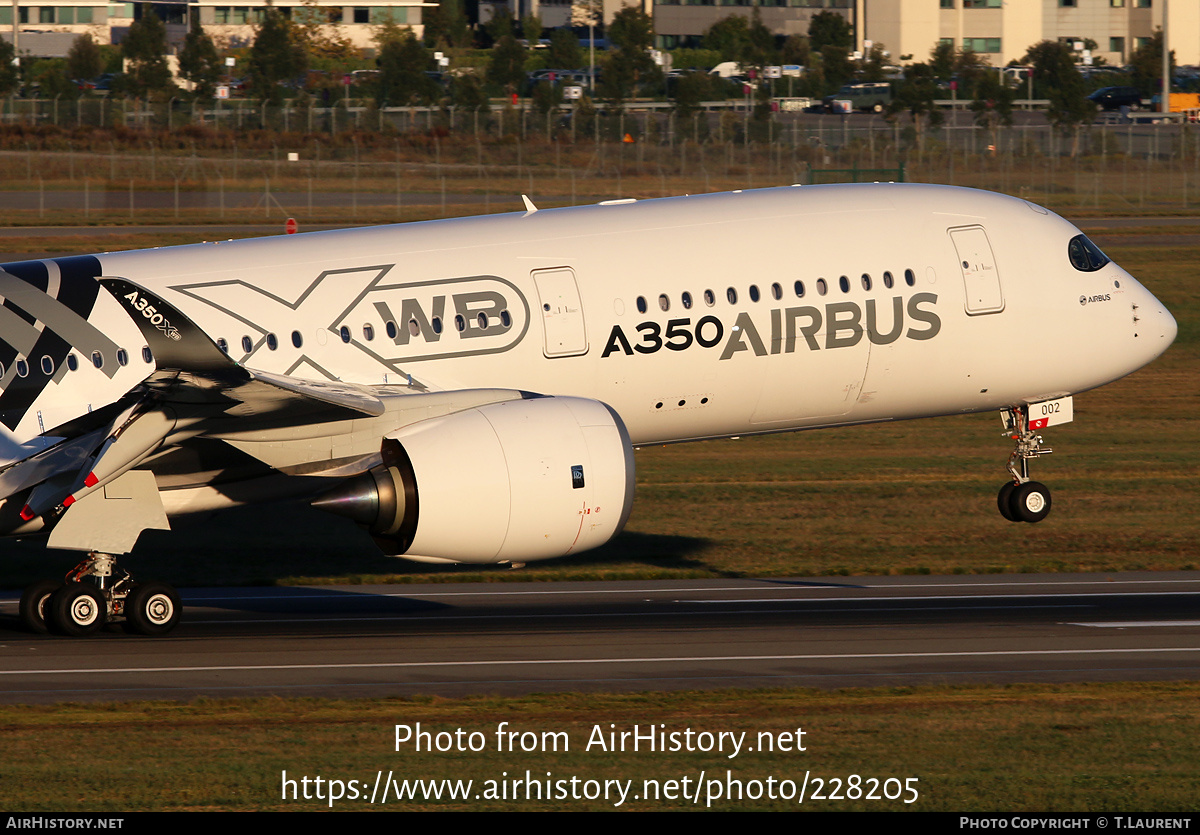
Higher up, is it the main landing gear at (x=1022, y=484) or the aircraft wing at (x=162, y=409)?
the aircraft wing at (x=162, y=409)

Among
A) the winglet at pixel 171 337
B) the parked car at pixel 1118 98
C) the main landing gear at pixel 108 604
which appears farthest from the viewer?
the parked car at pixel 1118 98

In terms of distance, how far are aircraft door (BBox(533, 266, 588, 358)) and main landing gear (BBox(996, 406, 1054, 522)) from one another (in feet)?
28.2

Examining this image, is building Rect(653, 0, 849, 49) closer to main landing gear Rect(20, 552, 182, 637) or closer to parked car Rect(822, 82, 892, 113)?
parked car Rect(822, 82, 892, 113)

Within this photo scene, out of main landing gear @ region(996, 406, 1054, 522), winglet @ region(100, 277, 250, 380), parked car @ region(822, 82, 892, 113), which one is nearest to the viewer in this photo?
winglet @ region(100, 277, 250, 380)

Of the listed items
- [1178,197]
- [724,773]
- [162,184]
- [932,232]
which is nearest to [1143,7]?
[1178,197]

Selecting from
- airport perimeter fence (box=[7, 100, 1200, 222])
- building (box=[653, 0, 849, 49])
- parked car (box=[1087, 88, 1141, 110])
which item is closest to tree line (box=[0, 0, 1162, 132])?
building (box=[653, 0, 849, 49])

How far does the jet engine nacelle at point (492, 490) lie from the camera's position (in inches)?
767

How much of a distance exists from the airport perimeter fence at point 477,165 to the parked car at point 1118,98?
41.6m

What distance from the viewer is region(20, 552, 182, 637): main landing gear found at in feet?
67.9

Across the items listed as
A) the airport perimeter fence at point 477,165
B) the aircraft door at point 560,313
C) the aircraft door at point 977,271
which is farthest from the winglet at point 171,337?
the airport perimeter fence at point 477,165

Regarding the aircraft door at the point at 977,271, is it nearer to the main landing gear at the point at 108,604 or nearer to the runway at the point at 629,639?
the runway at the point at 629,639

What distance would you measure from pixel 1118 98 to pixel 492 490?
4836 inches

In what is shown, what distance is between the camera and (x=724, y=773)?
14.6 metres

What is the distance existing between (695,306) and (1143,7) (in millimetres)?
156257
